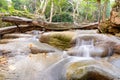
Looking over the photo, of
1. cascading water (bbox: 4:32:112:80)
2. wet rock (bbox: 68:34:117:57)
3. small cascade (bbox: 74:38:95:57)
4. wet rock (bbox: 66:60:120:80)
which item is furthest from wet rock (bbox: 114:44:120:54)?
wet rock (bbox: 66:60:120:80)

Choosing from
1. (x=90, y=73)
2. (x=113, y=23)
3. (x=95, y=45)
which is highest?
(x=113, y=23)

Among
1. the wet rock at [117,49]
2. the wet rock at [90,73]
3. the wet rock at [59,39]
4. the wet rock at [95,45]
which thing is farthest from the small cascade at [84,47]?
the wet rock at [90,73]

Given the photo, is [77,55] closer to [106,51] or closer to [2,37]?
[106,51]

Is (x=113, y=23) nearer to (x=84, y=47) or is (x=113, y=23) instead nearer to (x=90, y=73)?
(x=84, y=47)

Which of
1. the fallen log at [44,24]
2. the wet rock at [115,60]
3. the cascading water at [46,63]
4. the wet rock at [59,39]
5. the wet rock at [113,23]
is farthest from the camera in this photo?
the fallen log at [44,24]

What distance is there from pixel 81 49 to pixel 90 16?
81.9ft

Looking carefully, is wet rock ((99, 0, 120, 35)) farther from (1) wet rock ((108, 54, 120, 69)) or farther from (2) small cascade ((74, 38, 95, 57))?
(1) wet rock ((108, 54, 120, 69))

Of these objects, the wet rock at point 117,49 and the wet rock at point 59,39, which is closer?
the wet rock at point 117,49

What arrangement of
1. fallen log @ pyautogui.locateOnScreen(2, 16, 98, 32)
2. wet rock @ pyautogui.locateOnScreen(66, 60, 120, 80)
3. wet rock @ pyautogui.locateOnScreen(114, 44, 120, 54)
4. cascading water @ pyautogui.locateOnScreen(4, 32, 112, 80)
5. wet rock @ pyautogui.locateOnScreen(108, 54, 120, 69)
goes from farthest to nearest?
1. fallen log @ pyautogui.locateOnScreen(2, 16, 98, 32)
2. wet rock @ pyautogui.locateOnScreen(114, 44, 120, 54)
3. wet rock @ pyautogui.locateOnScreen(108, 54, 120, 69)
4. cascading water @ pyautogui.locateOnScreen(4, 32, 112, 80)
5. wet rock @ pyautogui.locateOnScreen(66, 60, 120, 80)

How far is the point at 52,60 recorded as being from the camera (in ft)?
23.0

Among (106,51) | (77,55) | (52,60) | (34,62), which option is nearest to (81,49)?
(77,55)

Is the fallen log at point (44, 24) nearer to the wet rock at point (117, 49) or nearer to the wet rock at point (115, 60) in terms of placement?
the wet rock at point (117, 49)

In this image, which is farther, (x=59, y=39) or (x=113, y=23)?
(x=113, y=23)

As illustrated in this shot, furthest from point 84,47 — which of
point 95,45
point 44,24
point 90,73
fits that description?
point 44,24
